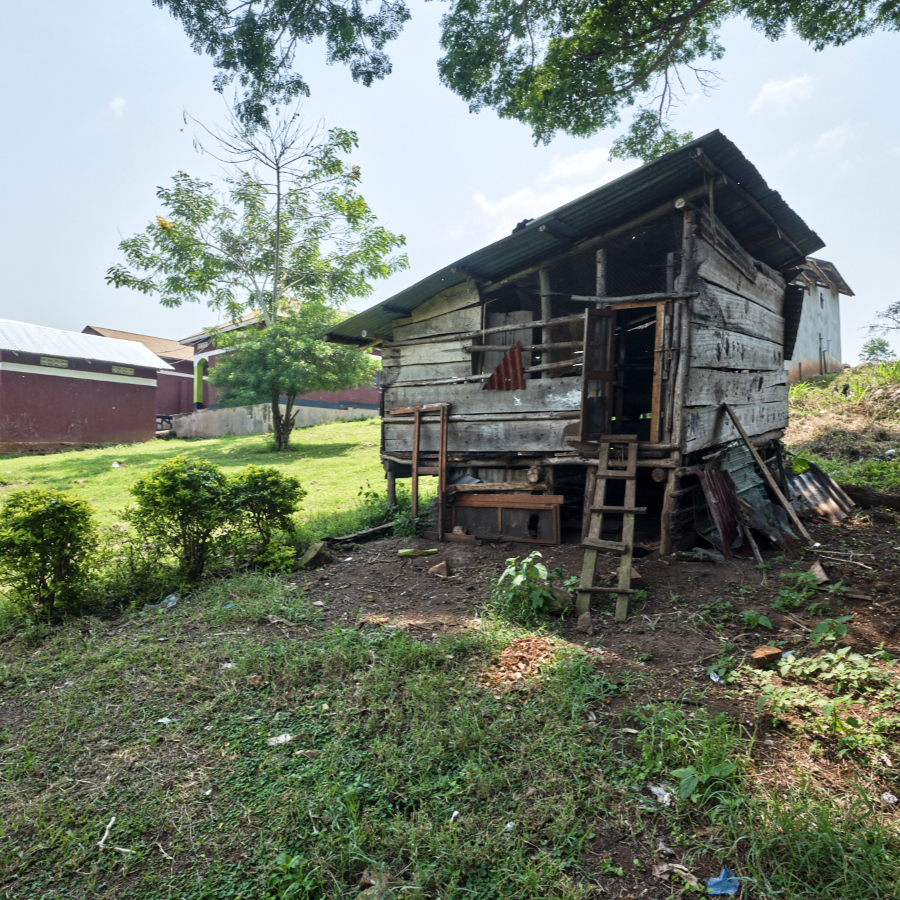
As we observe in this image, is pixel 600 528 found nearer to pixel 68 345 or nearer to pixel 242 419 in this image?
pixel 242 419

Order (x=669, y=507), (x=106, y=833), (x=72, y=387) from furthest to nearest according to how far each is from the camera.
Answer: (x=72, y=387), (x=669, y=507), (x=106, y=833)

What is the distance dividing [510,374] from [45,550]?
5.97 metres

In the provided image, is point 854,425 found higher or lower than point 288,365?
lower

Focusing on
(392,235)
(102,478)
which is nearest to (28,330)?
(102,478)

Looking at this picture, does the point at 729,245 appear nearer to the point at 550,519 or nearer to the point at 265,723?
the point at 550,519

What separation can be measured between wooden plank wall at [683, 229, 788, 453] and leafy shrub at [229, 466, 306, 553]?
5183 millimetres

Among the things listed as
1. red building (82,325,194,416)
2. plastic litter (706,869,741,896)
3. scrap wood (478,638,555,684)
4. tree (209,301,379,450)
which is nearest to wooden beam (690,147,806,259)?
scrap wood (478,638,555,684)

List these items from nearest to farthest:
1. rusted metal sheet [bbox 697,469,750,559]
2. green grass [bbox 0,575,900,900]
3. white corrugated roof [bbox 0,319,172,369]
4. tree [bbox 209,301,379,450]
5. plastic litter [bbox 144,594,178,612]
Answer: green grass [bbox 0,575,900,900], plastic litter [bbox 144,594,178,612], rusted metal sheet [bbox 697,469,750,559], tree [bbox 209,301,379,450], white corrugated roof [bbox 0,319,172,369]

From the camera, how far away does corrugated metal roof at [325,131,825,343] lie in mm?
5891

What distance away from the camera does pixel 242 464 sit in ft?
55.9

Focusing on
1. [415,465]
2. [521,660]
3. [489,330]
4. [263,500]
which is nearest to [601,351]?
[489,330]

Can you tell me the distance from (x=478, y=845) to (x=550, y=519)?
17.2 ft

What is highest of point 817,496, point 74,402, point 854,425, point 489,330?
point 489,330

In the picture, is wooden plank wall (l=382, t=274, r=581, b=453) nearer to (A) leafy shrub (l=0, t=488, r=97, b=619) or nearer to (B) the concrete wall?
(A) leafy shrub (l=0, t=488, r=97, b=619)
